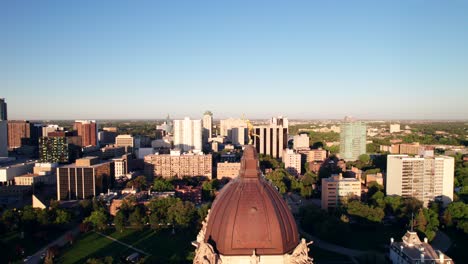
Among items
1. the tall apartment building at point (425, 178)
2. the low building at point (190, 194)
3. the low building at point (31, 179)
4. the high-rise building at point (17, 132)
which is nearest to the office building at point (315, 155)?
the tall apartment building at point (425, 178)

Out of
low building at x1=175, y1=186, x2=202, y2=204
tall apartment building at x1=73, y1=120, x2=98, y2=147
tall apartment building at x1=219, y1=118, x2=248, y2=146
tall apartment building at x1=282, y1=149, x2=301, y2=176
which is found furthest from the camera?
tall apartment building at x1=219, y1=118, x2=248, y2=146

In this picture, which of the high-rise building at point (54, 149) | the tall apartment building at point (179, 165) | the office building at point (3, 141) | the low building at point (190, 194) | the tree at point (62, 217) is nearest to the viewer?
the tree at point (62, 217)

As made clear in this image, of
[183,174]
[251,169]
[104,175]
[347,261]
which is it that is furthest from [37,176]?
[251,169]

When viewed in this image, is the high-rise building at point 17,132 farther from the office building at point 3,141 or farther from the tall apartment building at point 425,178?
the tall apartment building at point 425,178

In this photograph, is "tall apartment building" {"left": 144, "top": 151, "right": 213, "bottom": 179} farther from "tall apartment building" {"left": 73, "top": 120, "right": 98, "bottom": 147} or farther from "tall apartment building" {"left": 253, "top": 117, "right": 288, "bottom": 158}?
"tall apartment building" {"left": 73, "top": 120, "right": 98, "bottom": 147}

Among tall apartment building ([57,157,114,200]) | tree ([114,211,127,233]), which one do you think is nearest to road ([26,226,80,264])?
tree ([114,211,127,233])

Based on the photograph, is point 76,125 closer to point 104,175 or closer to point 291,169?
point 104,175
